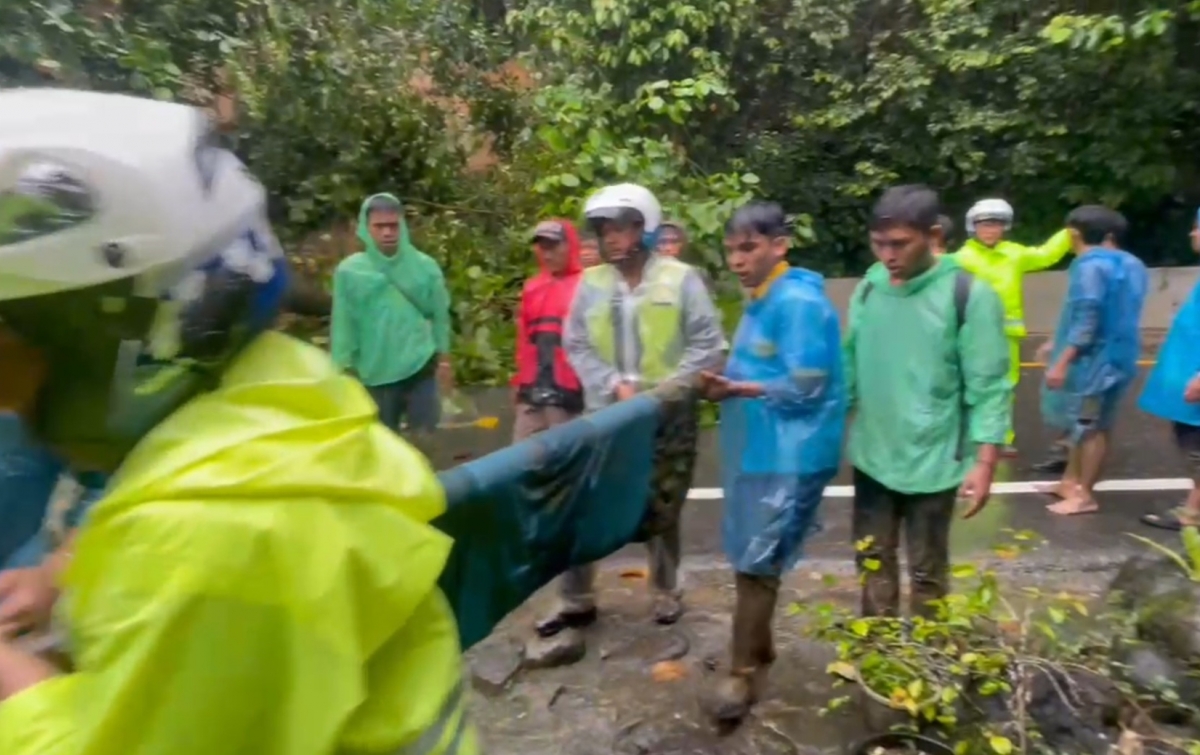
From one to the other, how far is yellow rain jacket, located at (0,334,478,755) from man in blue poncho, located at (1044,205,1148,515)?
18.8 feet

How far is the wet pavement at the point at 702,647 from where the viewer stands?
3.97m

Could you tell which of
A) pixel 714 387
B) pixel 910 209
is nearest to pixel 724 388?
pixel 714 387

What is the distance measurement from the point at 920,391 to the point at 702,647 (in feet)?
4.57

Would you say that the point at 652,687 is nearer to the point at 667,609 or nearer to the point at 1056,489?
the point at 667,609

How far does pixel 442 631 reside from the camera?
131 centimetres

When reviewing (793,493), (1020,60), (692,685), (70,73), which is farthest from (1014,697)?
(1020,60)

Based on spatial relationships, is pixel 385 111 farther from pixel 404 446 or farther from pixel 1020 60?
pixel 404 446

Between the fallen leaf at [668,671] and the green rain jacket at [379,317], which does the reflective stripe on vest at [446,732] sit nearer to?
the fallen leaf at [668,671]

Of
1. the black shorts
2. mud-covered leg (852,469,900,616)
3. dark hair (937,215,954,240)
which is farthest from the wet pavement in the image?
dark hair (937,215,954,240)

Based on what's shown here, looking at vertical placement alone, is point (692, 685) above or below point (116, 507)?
below

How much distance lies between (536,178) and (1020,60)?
6.53m

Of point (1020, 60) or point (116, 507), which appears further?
point (1020, 60)

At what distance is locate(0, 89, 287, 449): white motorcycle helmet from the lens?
107cm

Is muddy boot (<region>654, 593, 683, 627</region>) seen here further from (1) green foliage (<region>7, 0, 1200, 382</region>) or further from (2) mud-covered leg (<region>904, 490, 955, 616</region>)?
(1) green foliage (<region>7, 0, 1200, 382</region>)
